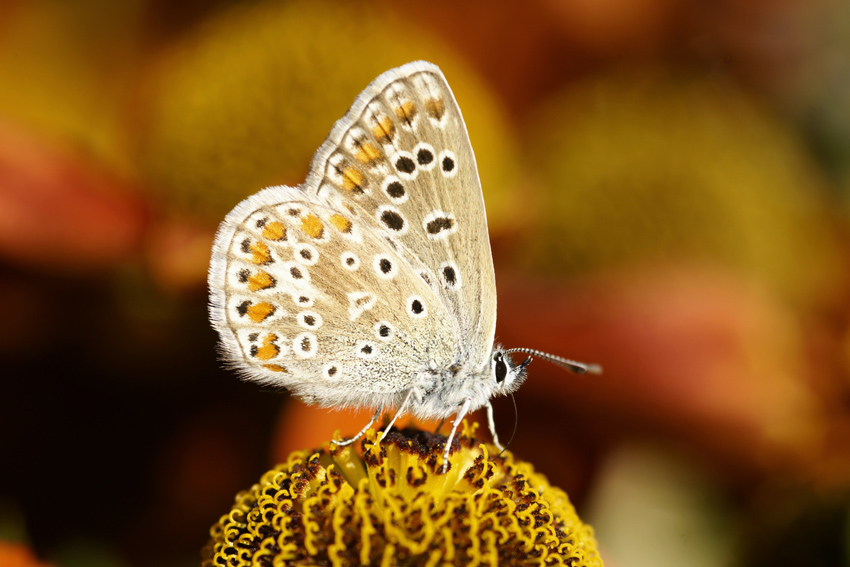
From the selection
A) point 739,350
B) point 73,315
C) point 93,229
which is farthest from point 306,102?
point 739,350

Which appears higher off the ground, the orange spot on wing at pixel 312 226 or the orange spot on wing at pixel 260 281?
the orange spot on wing at pixel 312 226

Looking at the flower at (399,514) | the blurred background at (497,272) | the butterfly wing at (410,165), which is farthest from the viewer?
the blurred background at (497,272)

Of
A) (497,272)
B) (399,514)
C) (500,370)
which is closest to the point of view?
(399,514)

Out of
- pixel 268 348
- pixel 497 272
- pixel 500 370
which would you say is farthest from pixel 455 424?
pixel 497 272

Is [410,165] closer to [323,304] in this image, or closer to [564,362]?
[323,304]

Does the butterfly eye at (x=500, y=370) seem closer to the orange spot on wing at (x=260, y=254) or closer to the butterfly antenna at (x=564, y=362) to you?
the butterfly antenna at (x=564, y=362)

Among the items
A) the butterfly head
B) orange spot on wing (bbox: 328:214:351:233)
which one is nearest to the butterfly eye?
the butterfly head

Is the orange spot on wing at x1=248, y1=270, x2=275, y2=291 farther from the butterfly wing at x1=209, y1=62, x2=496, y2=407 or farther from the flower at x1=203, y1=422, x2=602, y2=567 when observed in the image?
the flower at x1=203, y1=422, x2=602, y2=567

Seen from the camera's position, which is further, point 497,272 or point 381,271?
point 497,272

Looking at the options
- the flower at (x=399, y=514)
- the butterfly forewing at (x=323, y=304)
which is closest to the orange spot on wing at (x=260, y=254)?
the butterfly forewing at (x=323, y=304)
